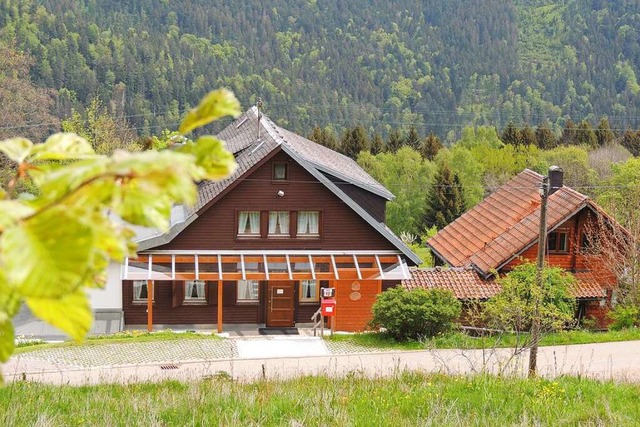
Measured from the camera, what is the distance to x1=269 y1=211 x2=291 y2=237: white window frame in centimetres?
2530

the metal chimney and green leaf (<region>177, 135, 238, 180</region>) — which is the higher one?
the metal chimney

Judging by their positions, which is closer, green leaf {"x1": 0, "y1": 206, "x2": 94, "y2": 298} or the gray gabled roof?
green leaf {"x1": 0, "y1": 206, "x2": 94, "y2": 298}

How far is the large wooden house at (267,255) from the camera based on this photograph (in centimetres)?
2422

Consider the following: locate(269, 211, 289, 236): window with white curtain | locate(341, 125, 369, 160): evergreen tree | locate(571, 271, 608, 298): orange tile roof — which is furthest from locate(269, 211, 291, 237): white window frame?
locate(341, 125, 369, 160): evergreen tree

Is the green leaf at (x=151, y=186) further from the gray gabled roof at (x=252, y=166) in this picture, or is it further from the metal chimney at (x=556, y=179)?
the metal chimney at (x=556, y=179)

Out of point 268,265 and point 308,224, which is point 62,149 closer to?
point 268,265

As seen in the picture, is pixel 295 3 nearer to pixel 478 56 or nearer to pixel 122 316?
pixel 478 56

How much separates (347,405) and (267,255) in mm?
18093

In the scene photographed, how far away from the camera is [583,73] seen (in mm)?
149375

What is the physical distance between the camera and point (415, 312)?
20.8 meters

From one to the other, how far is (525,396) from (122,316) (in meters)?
18.7

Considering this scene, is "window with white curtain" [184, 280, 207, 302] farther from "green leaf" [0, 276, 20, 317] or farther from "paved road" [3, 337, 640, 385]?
"green leaf" [0, 276, 20, 317]

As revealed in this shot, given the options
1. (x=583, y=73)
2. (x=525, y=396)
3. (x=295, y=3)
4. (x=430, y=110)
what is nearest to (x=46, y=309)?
(x=525, y=396)

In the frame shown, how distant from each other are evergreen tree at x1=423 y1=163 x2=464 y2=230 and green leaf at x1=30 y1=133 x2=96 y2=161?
158 feet
